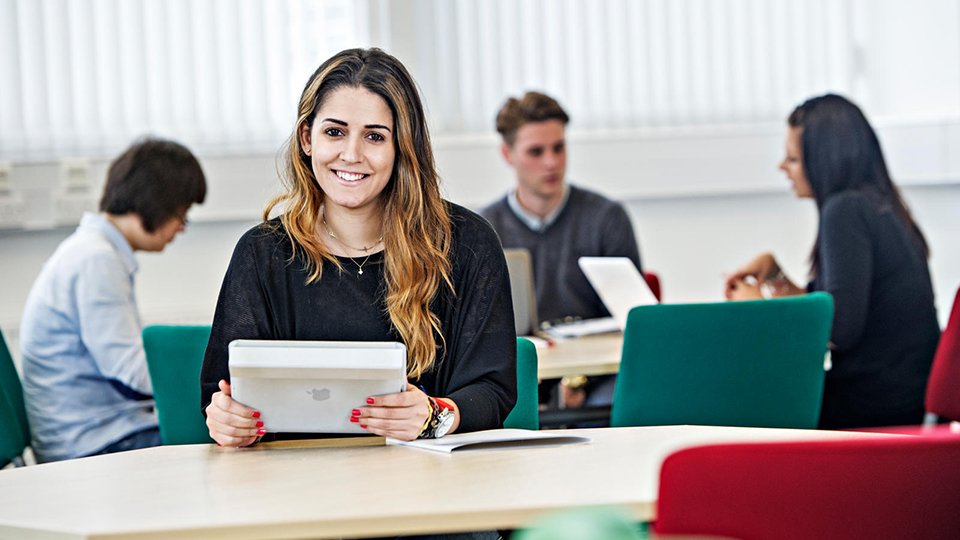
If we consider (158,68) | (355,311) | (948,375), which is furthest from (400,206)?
(158,68)

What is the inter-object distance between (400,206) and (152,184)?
1253 mm

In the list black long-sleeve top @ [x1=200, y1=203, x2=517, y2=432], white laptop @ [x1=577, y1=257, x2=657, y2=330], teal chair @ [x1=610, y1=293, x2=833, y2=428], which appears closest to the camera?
black long-sleeve top @ [x1=200, y1=203, x2=517, y2=432]

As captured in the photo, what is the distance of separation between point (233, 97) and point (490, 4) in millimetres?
1261

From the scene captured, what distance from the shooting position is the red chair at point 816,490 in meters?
0.92

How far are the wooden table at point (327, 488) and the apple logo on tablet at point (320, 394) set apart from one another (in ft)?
0.32

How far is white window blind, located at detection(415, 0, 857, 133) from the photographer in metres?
4.37

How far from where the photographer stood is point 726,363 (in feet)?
6.87

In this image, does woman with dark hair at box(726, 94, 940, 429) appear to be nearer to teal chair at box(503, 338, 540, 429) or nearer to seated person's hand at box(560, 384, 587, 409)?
seated person's hand at box(560, 384, 587, 409)

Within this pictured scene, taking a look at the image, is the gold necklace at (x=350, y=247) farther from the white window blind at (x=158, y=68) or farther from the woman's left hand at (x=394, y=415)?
the white window blind at (x=158, y=68)

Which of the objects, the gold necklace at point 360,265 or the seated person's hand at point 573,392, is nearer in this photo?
the gold necklace at point 360,265

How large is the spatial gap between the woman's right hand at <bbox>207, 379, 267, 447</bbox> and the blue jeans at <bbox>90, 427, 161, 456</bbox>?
1.08 m

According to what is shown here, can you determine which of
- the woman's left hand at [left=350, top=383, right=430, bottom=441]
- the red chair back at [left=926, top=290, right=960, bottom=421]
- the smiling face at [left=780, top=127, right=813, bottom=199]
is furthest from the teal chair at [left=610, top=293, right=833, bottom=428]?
the smiling face at [left=780, top=127, right=813, bottom=199]

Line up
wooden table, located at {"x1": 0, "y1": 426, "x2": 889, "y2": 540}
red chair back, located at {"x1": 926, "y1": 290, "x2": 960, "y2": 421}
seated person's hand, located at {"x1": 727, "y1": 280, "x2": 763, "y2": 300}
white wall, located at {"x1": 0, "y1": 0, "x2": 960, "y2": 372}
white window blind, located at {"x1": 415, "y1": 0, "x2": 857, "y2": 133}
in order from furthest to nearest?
white window blind, located at {"x1": 415, "y1": 0, "x2": 857, "y2": 133} < white wall, located at {"x1": 0, "y1": 0, "x2": 960, "y2": 372} < seated person's hand, located at {"x1": 727, "y1": 280, "x2": 763, "y2": 300} < red chair back, located at {"x1": 926, "y1": 290, "x2": 960, "y2": 421} < wooden table, located at {"x1": 0, "y1": 426, "x2": 889, "y2": 540}

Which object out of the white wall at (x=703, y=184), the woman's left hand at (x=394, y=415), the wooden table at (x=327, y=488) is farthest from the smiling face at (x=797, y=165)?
the woman's left hand at (x=394, y=415)
